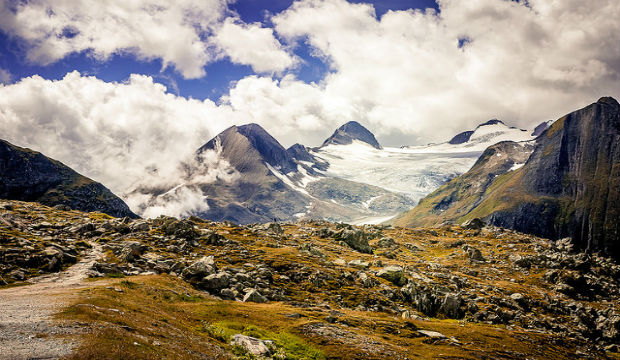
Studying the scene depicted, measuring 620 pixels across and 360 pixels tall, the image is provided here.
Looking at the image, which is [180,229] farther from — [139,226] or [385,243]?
[385,243]

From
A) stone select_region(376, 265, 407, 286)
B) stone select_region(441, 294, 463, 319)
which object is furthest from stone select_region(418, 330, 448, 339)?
stone select_region(376, 265, 407, 286)

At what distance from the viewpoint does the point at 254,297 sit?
47.2 meters

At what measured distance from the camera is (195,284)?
47781 millimetres

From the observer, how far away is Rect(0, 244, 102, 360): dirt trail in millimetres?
16562

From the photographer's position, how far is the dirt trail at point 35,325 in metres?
16.6

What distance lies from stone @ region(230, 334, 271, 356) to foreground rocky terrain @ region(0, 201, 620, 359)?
0.47ft

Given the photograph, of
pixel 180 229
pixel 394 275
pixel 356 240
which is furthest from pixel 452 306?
pixel 180 229

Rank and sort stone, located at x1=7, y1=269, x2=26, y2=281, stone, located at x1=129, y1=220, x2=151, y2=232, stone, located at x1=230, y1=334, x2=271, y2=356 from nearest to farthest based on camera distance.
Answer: stone, located at x1=230, y1=334, x2=271, y2=356, stone, located at x1=7, y1=269, x2=26, y2=281, stone, located at x1=129, y1=220, x2=151, y2=232

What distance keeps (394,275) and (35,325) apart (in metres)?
→ 61.0

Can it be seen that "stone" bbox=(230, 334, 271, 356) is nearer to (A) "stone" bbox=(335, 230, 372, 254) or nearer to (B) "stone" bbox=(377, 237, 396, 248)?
(A) "stone" bbox=(335, 230, 372, 254)

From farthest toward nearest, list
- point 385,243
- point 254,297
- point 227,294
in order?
point 385,243
point 254,297
point 227,294

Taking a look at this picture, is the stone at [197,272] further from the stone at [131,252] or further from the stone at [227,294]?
the stone at [131,252]

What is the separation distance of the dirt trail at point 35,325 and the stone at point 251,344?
11.4 meters

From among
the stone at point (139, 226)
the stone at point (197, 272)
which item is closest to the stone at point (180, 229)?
the stone at point (139, 226)
